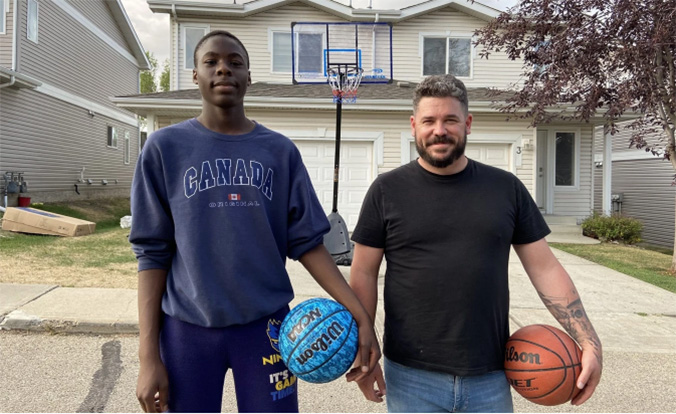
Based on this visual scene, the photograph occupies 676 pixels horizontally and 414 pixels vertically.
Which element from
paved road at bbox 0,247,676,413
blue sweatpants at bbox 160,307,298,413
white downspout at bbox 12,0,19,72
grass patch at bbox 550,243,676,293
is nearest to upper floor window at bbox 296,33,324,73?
grass patch at bbox 550,243,676,293

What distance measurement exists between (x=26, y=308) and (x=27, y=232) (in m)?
6.80

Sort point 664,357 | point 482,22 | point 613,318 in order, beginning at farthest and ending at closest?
point 482,22, point 613,318, point 664,357

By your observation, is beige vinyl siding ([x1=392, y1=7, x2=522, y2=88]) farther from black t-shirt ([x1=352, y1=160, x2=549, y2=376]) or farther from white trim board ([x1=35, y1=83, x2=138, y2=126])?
black t-shirt ([x1=352, y1=160, x2=549, y2=376])

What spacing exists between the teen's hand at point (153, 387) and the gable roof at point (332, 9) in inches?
559

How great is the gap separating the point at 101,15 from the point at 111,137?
5.16 m

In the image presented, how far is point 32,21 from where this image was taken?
15812 millimetres

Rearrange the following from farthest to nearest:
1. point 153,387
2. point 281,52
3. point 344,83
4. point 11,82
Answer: point 281,52 → point 11,82 → point 344,83 → point 153,387

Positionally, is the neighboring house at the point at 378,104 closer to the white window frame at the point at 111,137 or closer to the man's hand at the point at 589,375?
→ the white window frame at the point at 111,137

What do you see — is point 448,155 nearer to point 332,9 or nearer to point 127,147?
point 332,9

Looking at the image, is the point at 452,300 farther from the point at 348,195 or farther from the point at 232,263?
the point at 348,195

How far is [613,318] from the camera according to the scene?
5859 mm

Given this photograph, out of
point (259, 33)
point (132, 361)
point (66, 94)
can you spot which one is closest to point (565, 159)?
point (259, 33)

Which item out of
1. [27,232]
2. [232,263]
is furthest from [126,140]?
[232,263]

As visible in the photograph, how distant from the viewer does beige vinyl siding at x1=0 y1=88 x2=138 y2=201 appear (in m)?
15.3
